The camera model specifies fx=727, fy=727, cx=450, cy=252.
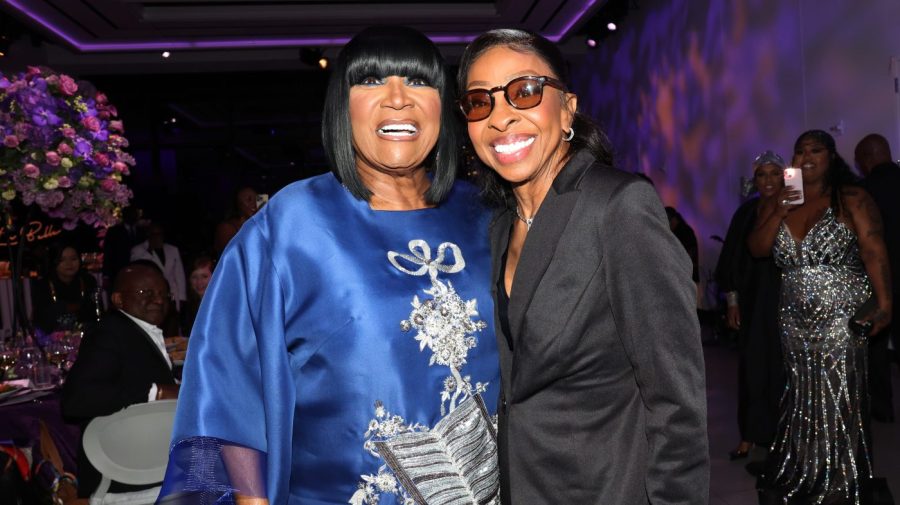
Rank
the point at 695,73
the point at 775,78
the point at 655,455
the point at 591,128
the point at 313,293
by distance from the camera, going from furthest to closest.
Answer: the point at 695,73 → the point at 775,78 → the point at 591,128 → the point at 313,293 → the point at 655,455

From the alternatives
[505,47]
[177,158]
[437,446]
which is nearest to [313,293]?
[437,446]

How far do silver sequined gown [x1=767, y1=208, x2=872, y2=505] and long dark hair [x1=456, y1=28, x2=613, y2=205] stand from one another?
2416mm

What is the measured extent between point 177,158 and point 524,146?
1227cm

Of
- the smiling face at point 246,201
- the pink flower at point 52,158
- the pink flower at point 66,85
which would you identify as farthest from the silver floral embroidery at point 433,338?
the smiling face at point 246,201

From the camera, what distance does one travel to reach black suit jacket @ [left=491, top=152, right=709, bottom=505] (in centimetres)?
126

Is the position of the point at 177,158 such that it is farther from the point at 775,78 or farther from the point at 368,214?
the point at 368,214

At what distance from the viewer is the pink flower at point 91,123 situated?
3.36 metres

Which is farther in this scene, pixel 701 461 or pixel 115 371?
pixel 115 371

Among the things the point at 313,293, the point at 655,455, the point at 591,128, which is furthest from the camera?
the point at 591,128

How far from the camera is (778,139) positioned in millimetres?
6918

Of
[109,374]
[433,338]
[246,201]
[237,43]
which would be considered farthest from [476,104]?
[237,43]

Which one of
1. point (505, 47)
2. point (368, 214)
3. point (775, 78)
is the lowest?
point (368, 214)

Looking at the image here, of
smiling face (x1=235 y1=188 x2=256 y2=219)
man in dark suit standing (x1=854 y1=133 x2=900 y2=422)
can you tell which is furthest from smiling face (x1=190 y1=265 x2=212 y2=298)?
man in dark suit standing (x1=854 y1=133 x2=900 y2=422)

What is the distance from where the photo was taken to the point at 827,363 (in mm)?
3521
